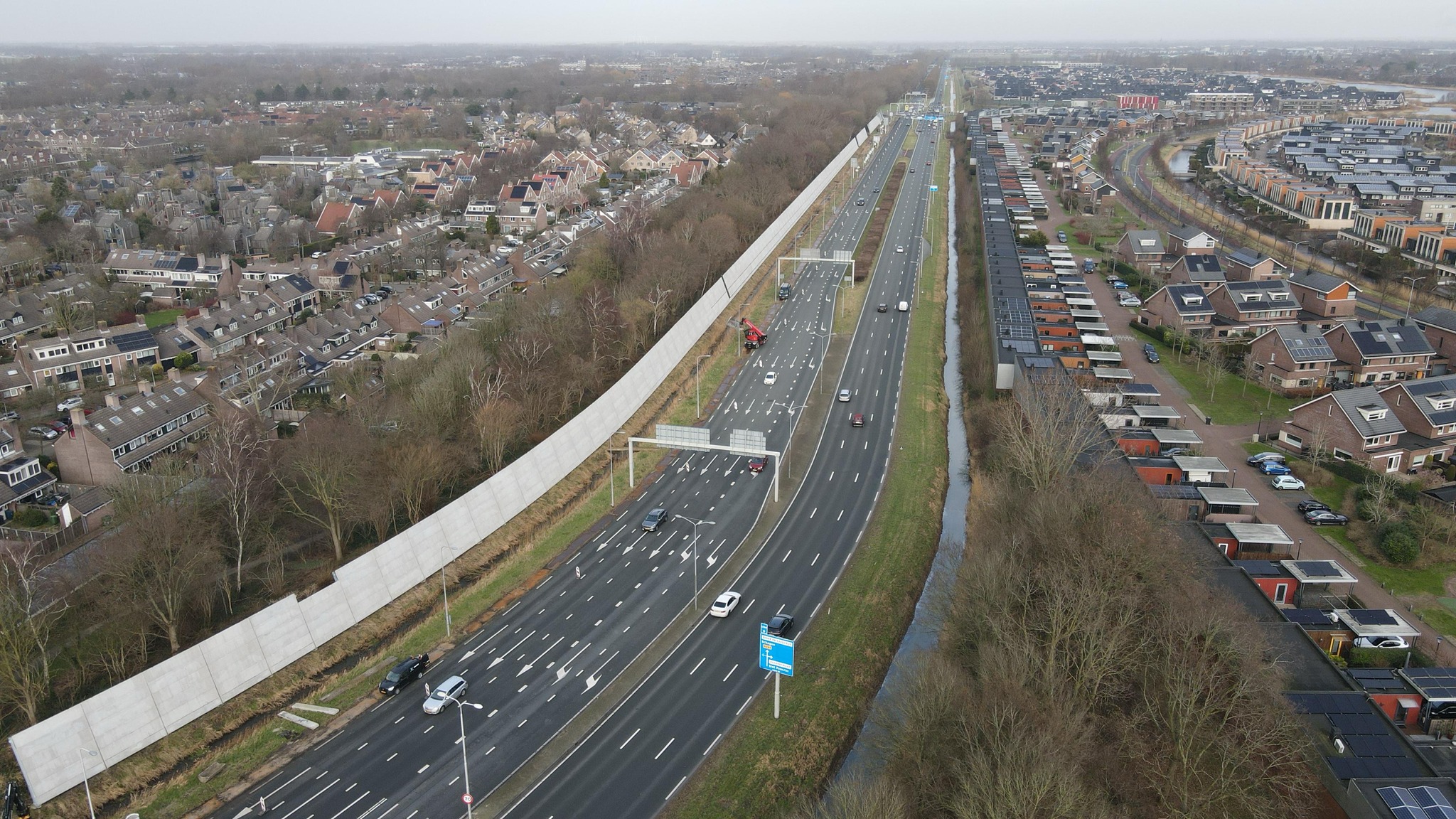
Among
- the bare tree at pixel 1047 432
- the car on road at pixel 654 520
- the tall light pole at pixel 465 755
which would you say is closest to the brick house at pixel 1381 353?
the bare tree at pixel 1047 432

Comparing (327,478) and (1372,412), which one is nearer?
(327,478)

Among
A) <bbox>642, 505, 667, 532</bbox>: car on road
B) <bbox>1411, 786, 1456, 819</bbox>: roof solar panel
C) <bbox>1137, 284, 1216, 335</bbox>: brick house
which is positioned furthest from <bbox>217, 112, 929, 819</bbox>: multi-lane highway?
<bbox>1137, 284, 1216, 335</bbox>: brick house

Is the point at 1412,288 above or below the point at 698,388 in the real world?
above

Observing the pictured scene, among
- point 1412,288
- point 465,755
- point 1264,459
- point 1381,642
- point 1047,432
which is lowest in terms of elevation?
point 465,755

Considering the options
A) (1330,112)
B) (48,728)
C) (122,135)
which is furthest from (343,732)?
(1330,112)

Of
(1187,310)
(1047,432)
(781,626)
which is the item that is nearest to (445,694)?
(781,626)

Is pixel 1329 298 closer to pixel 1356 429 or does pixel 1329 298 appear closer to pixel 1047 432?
pixel 1356 429
